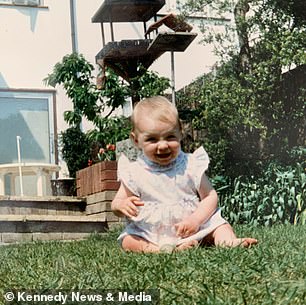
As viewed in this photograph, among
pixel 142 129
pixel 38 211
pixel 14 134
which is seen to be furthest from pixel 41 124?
pixel 142 129

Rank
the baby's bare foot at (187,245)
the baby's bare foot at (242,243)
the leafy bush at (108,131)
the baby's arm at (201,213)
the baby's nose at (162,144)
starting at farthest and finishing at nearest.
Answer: the leafy bush at (108,131) → the baby's nose at (162,144) → the baby's arm at (201,213) → the baby's bare foot at (187,245) → the baby's bare foot at (242,243)

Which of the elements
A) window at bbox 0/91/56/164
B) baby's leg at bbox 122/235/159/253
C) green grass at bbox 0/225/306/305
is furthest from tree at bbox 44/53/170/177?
green grass at bbox 0/225/306/305

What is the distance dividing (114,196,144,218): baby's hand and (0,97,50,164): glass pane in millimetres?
4287

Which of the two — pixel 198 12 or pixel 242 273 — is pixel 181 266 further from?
pixel 198 12

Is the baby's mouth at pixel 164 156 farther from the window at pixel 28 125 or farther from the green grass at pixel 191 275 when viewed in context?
the window at pixel 28 125

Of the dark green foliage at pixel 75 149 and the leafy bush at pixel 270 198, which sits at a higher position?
the dark green foliage at pixel 75 149

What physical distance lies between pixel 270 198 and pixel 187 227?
224cm

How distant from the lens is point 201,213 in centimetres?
230

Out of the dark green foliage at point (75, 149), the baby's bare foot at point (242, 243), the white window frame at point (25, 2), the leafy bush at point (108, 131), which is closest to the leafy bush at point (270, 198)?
the leafy bush at point (108, 131)

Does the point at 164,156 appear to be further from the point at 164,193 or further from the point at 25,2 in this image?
the point at 25,2

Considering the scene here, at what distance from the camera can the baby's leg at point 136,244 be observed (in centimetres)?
226

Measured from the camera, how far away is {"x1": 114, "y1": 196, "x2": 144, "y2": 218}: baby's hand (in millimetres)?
2205

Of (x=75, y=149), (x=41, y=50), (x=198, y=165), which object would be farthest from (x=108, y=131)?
(x=198, y=165)

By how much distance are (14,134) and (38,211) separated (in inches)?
66.4
